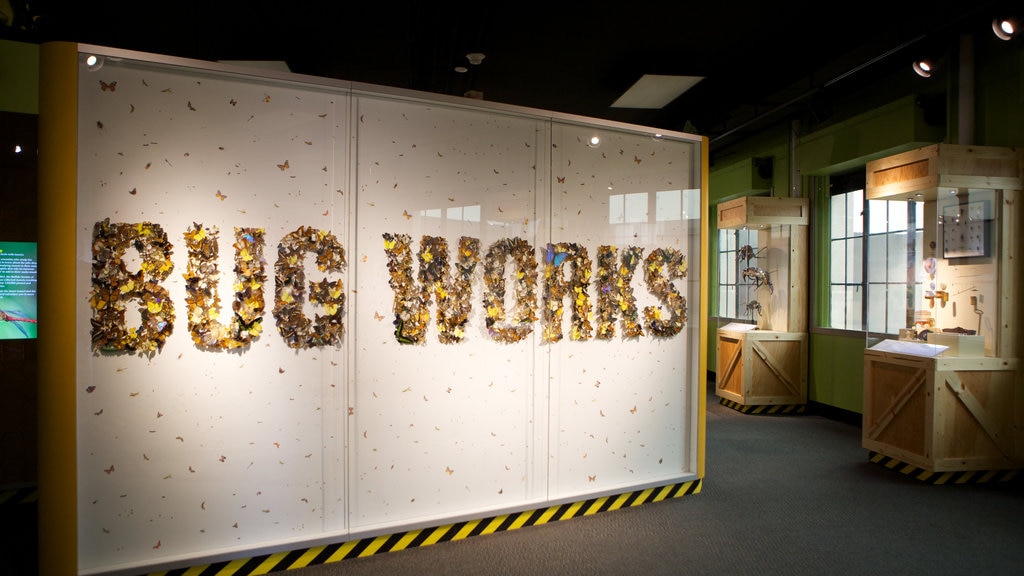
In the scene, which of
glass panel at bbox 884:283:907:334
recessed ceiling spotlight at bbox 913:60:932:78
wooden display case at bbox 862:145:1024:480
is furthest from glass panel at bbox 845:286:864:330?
recessed ceiling spotlight at bbox 913:60:932:78

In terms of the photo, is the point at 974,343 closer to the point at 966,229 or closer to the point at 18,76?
the point at 966,229

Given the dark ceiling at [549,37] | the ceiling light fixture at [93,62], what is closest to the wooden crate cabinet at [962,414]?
the dark ceiling at [549,37]

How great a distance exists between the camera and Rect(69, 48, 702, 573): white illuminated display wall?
2.69 meters

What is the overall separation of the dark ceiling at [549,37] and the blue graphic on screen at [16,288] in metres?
1.61

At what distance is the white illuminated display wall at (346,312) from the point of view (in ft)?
8.82

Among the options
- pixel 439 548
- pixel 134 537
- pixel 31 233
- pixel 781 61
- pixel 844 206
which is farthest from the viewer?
pixel 844 206

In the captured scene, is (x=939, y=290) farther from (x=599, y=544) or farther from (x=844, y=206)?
(x=599, y=544)

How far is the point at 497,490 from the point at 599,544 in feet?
2.24

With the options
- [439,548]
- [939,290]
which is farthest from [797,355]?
[439,548]

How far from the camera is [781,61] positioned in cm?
527

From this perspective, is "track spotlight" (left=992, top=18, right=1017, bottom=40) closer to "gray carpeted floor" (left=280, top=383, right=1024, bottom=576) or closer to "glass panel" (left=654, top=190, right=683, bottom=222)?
"glass panel" (left=654, top=190, right=683, bottom=222)

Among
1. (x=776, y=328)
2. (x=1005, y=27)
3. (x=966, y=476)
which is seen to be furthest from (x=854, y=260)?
(x=1005, y=27)

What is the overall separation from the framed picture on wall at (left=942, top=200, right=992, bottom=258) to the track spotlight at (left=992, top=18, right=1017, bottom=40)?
4.02 feet

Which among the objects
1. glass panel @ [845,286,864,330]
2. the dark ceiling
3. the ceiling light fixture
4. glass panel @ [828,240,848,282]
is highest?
the dark ceiling
